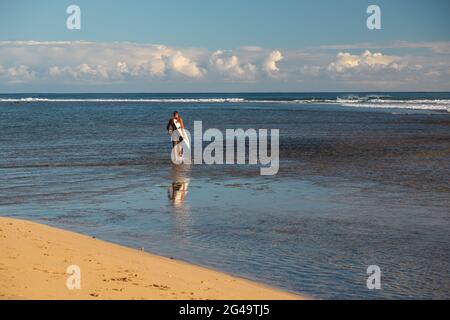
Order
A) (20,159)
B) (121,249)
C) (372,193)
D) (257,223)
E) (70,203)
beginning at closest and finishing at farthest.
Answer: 1. (121,249)
2. (257,223)
3. (70,203)
4. (372,193)
5. (20,159)

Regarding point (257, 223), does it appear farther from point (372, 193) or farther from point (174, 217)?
point (372, 193)

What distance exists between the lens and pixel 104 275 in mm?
7613

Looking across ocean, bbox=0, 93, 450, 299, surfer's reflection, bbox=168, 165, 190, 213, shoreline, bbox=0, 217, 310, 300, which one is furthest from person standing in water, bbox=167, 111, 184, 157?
shoreline, bbox=0, 217, 310, 300

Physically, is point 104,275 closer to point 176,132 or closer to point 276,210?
point 276,210

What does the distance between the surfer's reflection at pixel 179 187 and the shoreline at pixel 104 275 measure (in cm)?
355

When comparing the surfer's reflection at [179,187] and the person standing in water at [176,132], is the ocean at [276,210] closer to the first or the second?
the surfer's reflection at [179,187]

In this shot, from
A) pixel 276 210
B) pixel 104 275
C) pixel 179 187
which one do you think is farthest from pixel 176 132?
pixel 104 275

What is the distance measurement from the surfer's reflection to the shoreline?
11.6ft

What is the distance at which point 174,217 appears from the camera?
11773mm

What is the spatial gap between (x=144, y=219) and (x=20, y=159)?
11.0 m

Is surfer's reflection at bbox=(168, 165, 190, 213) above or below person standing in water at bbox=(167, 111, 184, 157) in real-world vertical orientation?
below

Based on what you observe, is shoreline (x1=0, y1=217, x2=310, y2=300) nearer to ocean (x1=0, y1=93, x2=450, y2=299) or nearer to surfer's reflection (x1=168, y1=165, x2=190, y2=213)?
ocean (x1=0, y1=93, x2=450, y2=299)

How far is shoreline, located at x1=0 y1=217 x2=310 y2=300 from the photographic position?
683 cm

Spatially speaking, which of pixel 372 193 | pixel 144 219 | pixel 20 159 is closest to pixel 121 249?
pixel 144 219
